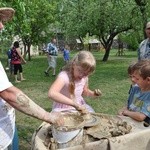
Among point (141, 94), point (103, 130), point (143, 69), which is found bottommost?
point (103, 130)

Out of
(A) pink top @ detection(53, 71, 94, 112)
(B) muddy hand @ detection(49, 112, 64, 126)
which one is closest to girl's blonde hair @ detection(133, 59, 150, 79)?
(A) pink top @ detection(53, 71, 94, 112)

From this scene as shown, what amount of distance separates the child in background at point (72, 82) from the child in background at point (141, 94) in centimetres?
42

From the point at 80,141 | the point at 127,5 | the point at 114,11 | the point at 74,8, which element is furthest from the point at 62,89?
the point at 74,8

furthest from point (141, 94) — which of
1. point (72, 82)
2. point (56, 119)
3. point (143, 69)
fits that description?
point (56, 119)

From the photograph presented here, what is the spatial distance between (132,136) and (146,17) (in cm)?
1155

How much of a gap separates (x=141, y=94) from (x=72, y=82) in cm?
71

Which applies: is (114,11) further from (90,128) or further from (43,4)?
(90,128)

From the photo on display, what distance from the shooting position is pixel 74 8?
25.9 metres

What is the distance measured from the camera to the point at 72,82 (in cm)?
363

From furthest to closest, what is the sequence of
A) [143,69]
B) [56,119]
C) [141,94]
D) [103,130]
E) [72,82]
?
[72,82] → [141,94] → [143,69] → [103,130] → [56,119]

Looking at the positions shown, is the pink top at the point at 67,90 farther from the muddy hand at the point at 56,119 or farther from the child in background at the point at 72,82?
the muddy hand at the point at 56,119

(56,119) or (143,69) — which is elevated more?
(143,69)

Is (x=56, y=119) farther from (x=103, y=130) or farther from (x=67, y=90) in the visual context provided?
(x=67, y=90)

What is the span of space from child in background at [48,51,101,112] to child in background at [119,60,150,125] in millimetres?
419
